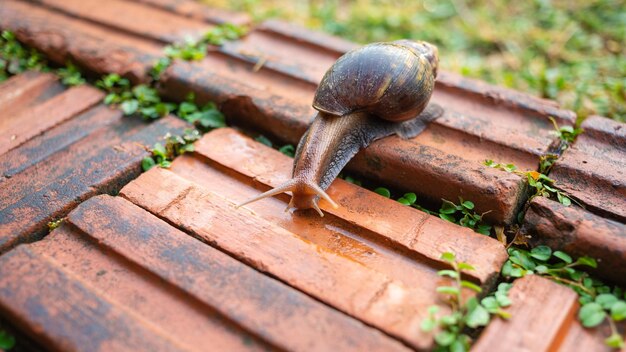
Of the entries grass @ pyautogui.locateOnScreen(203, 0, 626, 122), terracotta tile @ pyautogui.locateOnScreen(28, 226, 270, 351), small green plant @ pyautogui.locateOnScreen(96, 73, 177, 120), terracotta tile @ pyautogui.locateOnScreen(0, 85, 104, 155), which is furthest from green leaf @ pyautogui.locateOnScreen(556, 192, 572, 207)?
terracotta tile @ pyautogui.locateOnScreen(0, 85, 104, 155)

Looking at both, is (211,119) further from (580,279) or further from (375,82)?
(580,279)

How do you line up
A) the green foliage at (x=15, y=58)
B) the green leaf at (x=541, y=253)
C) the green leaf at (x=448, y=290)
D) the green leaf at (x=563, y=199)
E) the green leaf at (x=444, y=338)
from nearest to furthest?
1. the green leaf at (x=444, y=338)
2. the green leaf at (x=448, y=290)
3. the green leaf at (x=541, y=253)
4. the green leaf at (x=563, y=199)
5. the green foliage at (x=15, y=58)

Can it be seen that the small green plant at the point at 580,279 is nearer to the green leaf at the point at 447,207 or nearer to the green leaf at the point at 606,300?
the green leaf at the point at 606,300

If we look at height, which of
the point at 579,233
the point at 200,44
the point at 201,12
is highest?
the point at 201,12

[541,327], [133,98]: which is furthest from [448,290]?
[133,98]

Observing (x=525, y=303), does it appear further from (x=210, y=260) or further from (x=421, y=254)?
(x=210, y=260)

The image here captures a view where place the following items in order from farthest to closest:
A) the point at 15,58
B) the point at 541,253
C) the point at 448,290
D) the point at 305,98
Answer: the point at 15,58 → the point at 305,98 → the point at 541,253 → the point at 448,290

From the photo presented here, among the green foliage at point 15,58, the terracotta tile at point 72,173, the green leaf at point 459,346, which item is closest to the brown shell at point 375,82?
the terracotta tile at point 72,173
